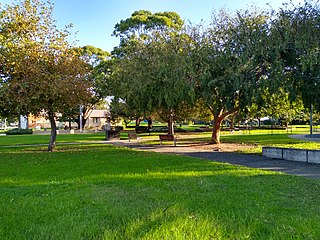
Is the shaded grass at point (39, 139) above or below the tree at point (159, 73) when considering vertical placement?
below

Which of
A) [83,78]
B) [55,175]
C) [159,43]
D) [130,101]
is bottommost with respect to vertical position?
[55,175]

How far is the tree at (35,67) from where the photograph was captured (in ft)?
48.9

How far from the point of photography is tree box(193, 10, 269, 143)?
1223cm

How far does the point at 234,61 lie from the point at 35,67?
9479 millimetres

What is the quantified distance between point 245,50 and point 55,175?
8.72 metres

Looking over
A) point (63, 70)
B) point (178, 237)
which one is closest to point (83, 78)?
point (63, 70)

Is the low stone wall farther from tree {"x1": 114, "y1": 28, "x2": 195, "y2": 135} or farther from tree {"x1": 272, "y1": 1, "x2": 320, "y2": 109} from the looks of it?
tree {"x1": 114, "y1": 28, "x2": 195, "y2": 135}

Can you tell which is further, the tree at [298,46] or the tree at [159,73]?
the tree at [159,73]

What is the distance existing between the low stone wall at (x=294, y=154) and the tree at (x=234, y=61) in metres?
2.30

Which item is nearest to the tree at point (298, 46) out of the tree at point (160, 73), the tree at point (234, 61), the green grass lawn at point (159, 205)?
the tree at point (234, 61)

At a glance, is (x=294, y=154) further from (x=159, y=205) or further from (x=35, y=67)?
(x=35, y=67)

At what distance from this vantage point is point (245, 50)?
12.5 m

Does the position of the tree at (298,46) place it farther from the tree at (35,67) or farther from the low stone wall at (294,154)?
the tree at (35,67)

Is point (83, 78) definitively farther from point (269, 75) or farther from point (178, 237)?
point (178, 237)
